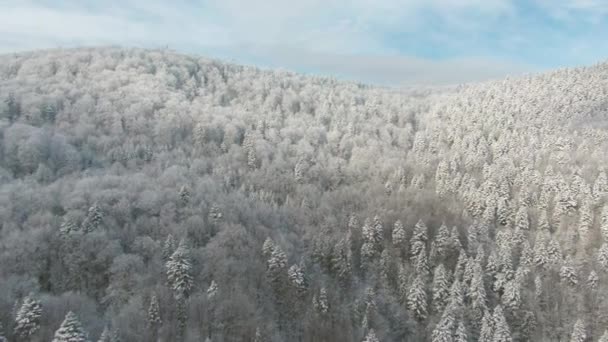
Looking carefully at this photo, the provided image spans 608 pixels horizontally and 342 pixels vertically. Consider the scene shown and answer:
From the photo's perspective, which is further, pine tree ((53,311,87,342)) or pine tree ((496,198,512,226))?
pine tree ((496,198,512,226))

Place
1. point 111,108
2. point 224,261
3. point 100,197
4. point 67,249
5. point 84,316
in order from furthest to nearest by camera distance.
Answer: point 111,108 < point 100,197 < point 224,261 < point 67,249 < point 84,316

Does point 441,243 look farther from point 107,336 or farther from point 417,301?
point 107,336

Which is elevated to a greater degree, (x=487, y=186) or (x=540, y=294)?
(x=487, y=186)

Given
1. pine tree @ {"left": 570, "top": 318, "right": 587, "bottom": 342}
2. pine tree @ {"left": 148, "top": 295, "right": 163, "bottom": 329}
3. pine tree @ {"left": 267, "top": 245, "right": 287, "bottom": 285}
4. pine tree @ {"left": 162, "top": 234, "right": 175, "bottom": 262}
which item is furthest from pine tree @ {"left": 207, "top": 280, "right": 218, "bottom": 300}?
pine tree @ {"left": 570, "top": 318, "right": 587, "bottom": 342}

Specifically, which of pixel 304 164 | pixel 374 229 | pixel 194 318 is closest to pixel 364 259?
pixel 374 229

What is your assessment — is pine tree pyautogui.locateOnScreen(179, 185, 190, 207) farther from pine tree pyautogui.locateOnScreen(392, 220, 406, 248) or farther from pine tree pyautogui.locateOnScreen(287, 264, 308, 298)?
pine tree pyautogui.locateOnScreen(392, 220, 406, 248)

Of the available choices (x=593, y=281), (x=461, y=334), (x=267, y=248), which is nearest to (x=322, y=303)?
(x=267, y=248)

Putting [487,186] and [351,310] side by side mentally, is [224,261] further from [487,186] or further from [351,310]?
[487,186]

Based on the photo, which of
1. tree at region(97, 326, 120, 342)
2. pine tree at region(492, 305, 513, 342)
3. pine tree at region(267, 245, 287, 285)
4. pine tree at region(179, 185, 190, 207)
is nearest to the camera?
tree at region(97, 326, 120, 342)
